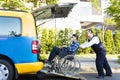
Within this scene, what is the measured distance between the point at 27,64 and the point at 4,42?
82cm

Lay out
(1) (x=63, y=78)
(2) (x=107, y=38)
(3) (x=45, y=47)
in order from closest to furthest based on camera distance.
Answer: (1) (x=63, y=78), (3) (x=45, y=47), (2) (x=107, y=38)

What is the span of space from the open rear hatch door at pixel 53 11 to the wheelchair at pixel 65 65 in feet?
4.36

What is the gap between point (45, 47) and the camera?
85.3ft

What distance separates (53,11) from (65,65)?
1606 millimetres

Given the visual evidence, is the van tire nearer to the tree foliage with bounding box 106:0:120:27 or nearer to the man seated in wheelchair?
Answer: the man seated in wheelchair

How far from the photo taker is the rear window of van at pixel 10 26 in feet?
29.7

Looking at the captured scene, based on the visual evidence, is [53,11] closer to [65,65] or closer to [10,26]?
[65,65]

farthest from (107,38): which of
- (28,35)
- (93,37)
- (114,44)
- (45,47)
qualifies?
(28,35)

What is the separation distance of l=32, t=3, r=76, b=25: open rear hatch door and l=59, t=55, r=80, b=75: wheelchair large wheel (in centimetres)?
139

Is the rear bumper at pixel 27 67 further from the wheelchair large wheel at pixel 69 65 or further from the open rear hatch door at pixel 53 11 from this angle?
the open rear hatch door at pixel 53 11

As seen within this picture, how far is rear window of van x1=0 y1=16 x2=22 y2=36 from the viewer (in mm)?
9047

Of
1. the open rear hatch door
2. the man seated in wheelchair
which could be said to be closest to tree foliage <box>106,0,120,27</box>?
the open rear hatch door

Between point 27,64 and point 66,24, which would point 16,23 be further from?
point 66,24

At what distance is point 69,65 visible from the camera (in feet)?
34.9
